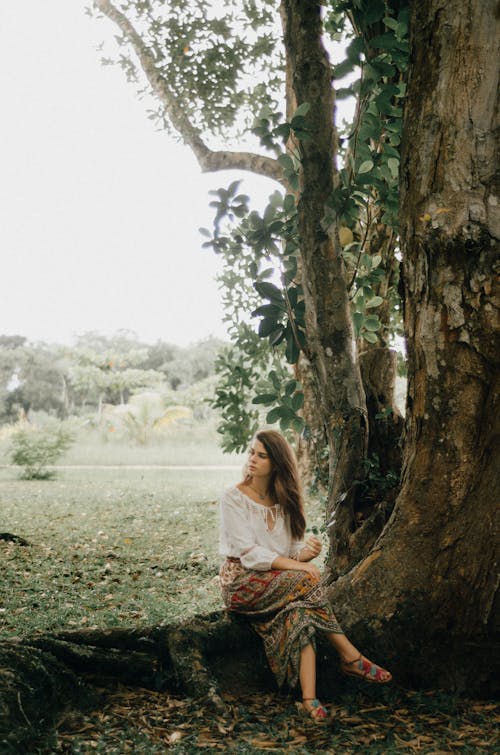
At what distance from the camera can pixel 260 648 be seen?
138 inches

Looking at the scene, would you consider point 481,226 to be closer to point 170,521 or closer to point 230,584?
point 230,584

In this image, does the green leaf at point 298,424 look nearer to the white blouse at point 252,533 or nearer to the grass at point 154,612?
the white blouse at point 252,533

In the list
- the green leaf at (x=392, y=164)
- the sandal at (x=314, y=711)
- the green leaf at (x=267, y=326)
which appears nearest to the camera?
the sandal at (x=314, y=711)

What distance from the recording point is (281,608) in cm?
334

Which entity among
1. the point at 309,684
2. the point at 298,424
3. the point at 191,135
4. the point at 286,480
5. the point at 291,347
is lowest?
the point at 309,684

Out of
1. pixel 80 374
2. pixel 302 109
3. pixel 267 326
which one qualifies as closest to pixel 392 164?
pixel 302 109

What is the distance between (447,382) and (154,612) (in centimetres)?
275

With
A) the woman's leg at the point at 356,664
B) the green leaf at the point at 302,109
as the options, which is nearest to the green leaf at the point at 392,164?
the green leaf at the point at 302,109

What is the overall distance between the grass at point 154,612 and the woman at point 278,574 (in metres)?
0.17

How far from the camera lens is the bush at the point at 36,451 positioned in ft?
47.6

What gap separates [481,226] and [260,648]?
7.00 feet

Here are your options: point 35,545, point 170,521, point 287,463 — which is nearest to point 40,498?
point 170,521

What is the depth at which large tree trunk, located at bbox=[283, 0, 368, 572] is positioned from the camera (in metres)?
3.63

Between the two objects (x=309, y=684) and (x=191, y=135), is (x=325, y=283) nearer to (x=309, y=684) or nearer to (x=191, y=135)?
(x=309, y=684)
